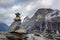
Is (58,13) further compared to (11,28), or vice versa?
(58,13)

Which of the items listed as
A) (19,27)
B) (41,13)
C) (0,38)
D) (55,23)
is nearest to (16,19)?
(19,27)

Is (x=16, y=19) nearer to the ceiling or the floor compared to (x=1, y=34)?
nearer to the ceiling

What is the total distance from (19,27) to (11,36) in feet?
2.73

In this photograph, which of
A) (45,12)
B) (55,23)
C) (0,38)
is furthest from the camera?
(45,12)

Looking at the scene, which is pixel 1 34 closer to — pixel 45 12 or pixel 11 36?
pixel 11 36

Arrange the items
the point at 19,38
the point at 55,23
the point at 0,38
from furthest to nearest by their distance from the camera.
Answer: the point at 55,23 → the point at 0,38 → the point at 19,38

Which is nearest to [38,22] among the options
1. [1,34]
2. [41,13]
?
[41,13]

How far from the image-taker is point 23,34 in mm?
13984

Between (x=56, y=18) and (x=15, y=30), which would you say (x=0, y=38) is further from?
(x=56, y=18)

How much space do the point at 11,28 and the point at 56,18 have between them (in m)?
87.1

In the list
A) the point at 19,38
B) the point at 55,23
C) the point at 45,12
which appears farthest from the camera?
the point at 45,12

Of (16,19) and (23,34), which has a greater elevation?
(16,19)

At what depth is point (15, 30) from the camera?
13984mm

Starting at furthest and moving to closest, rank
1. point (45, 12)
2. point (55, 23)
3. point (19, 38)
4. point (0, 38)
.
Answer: point (45, 12), point (55, 23), point (0, 38), point (19, 38)
